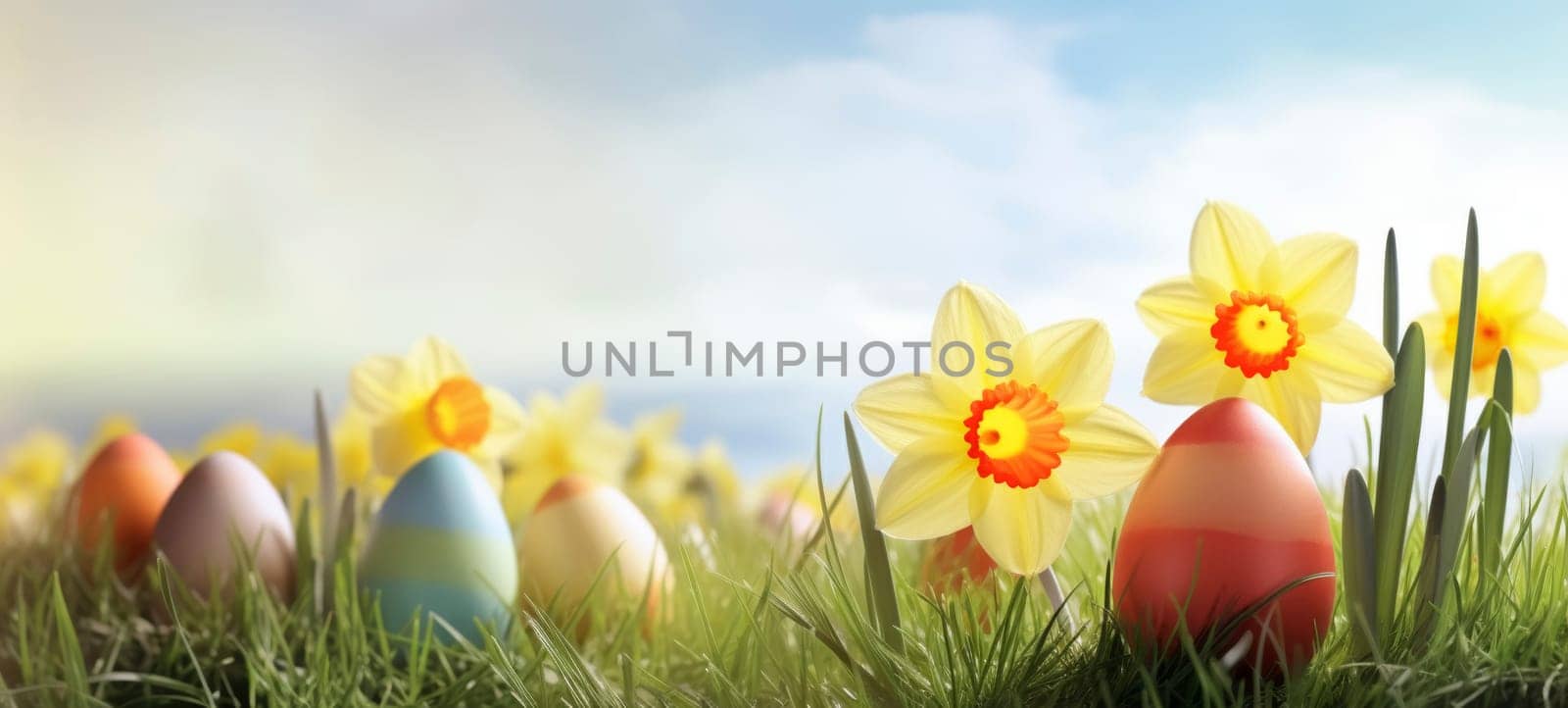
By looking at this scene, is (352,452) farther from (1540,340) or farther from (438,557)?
(1540,340)

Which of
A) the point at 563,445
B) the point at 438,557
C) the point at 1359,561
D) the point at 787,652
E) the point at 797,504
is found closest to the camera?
the point at 1359,561

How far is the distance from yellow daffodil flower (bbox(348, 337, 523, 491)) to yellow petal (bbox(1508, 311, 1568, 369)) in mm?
710

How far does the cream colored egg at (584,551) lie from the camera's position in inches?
33.1

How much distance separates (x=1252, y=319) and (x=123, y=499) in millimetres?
822

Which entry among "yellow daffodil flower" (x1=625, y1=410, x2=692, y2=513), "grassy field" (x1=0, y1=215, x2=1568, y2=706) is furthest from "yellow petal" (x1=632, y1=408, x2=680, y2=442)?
"grassy field" (x1=0, y1=215, x2=1568, y2=706)

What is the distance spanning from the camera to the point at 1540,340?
0.74m

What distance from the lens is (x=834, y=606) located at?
24.3 inches

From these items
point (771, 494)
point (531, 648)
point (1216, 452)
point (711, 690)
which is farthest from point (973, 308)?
point (771, 494)

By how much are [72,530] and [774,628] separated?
63 cm

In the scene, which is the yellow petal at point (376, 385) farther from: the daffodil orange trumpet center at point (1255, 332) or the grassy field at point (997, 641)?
the daffodil orange trumpet center at point (1255, 332)

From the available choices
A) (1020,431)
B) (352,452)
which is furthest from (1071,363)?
(352,452)

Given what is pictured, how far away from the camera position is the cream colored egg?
841 millimetres

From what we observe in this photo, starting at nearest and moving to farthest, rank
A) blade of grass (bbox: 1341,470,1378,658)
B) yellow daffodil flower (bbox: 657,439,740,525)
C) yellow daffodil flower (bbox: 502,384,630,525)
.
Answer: blade of grass (bbox: 1341,470,1378,658) → yellow daffodil flower (bbox: 502,384,630,525) → yellow daffodil flower (bbox: 657,439,740,525)

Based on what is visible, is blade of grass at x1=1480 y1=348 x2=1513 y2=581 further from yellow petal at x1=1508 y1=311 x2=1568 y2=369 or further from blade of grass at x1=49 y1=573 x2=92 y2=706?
blade of grass at x1=49 y1=573 x2=92 y2=706
